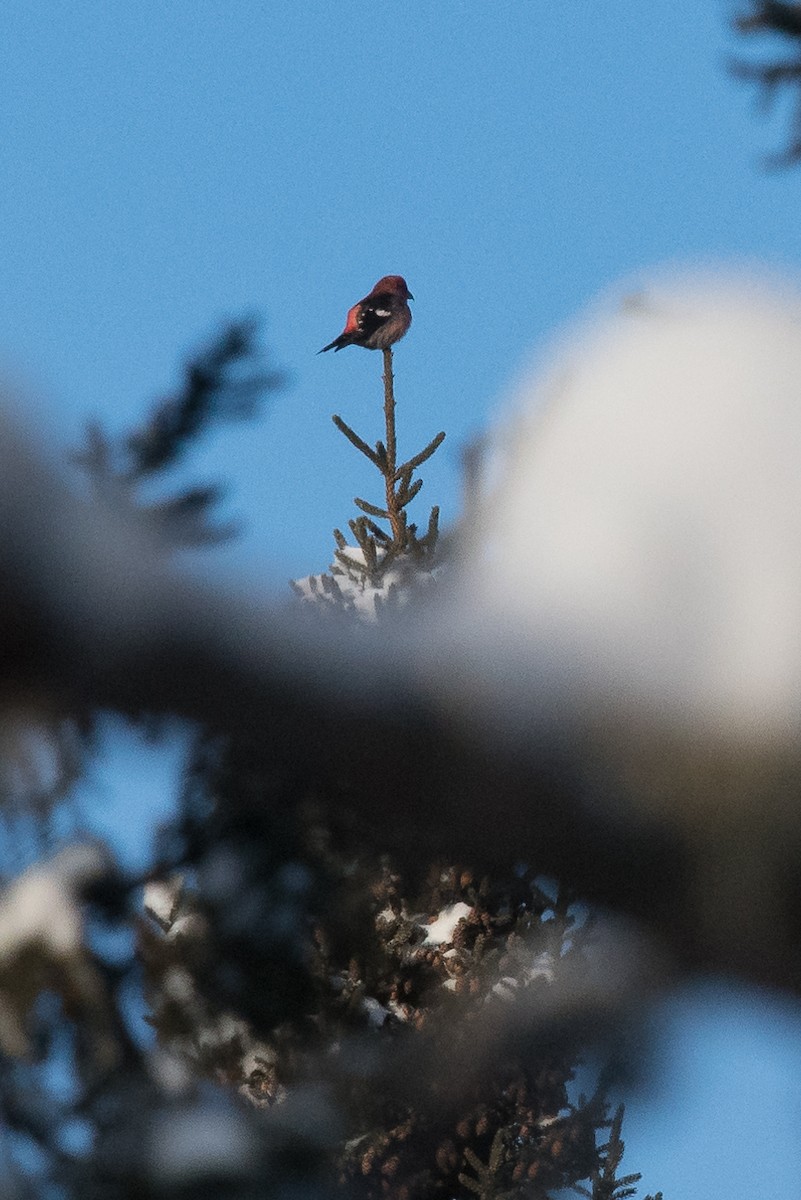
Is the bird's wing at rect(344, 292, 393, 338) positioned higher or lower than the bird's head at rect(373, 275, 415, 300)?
lower

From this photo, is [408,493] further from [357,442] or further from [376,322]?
[376,322]

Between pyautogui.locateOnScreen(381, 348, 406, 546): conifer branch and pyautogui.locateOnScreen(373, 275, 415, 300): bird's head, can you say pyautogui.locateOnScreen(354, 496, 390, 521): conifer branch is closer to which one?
pyautogui.locateOnScreen(381, 348, 406, 546): conifer branch

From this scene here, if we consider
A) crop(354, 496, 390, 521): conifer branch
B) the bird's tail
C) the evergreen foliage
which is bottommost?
the evergreen foliage

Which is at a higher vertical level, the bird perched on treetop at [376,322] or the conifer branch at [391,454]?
the bird perched on treetop at [376,322]

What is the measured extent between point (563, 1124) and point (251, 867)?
20.8 feet

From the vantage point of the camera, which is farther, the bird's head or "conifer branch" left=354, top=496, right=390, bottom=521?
the bird's head

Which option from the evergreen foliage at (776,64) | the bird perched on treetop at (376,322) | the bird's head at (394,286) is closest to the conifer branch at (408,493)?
the bird perched on treetop at (376,322)

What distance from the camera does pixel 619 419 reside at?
1.11 meters

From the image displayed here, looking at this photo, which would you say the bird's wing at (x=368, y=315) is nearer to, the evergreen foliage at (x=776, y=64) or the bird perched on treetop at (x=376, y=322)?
the bird perched on treetop at (x=376, y=322)

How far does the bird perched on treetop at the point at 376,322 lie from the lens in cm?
1034

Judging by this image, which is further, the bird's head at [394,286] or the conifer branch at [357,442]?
the bird's head at [394,286]

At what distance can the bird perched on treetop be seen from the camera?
10344 mm

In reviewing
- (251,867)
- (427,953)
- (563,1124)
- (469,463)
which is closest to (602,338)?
(469,463)

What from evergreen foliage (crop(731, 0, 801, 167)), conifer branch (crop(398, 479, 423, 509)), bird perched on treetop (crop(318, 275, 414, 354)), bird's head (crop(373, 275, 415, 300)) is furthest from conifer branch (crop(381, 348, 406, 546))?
evergreen foliage (crop(731, 0, 801, 167))
